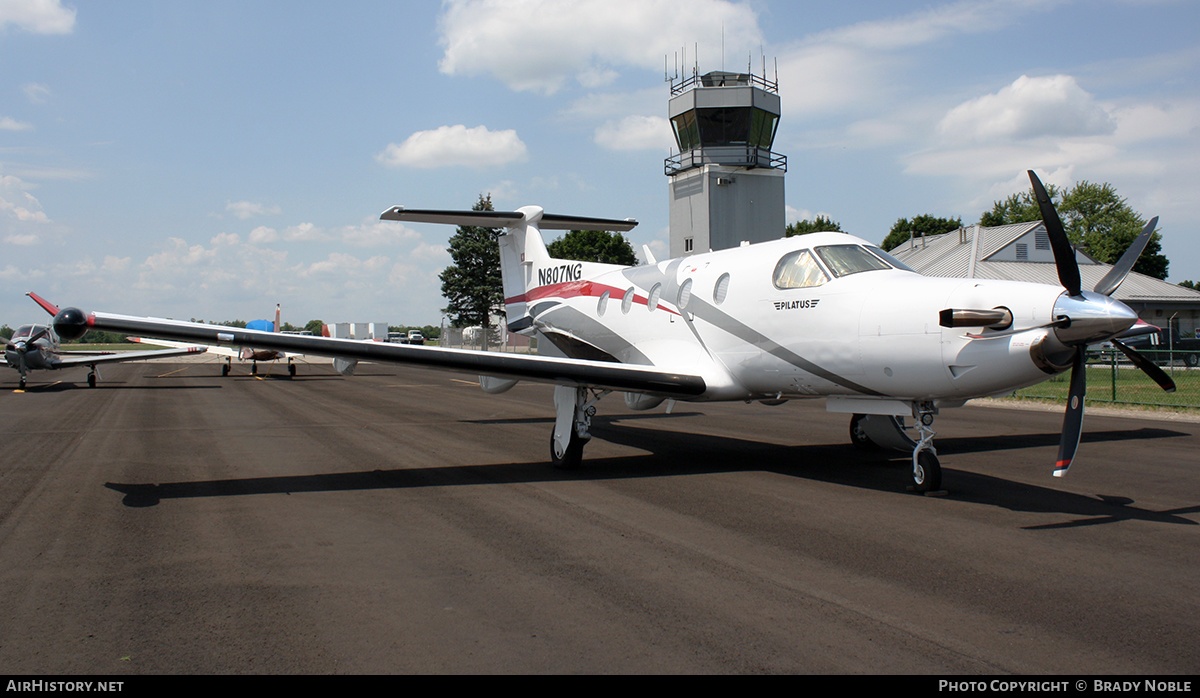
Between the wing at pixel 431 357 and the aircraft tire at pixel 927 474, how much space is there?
2812mm

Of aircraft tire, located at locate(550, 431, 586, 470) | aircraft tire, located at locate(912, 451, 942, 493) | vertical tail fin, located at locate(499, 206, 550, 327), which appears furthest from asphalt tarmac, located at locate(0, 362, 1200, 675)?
vertical tail fin, located at locate(499, 206, 550, 327)

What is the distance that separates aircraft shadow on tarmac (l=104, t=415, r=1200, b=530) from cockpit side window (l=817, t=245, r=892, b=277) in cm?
252

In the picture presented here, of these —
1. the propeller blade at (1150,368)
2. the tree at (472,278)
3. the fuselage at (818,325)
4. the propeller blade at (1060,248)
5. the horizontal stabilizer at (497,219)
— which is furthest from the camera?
the tree at (472,278)

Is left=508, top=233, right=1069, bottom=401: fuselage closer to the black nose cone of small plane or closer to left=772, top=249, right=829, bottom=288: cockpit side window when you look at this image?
left=772, top=249, right=829, bottom=288: cockpit side window

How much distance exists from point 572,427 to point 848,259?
4.08 m

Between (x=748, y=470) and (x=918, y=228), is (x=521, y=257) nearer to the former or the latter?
(x=748, y=470)

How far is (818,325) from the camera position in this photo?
8398 millimetres

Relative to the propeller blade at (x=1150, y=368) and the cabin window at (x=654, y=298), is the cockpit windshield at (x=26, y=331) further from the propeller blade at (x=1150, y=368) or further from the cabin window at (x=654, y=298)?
the propeller blade at (x=1150, y=368)

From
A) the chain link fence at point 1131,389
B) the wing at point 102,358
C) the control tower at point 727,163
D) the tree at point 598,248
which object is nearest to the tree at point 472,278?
the tree at point 598,248

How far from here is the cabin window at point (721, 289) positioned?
982 centimetres

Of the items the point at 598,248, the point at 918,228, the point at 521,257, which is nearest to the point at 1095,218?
the point at 918,228

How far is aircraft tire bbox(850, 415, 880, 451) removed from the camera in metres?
11.2

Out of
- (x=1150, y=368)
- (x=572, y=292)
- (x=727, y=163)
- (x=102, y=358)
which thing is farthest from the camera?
(x=727, y=163)
